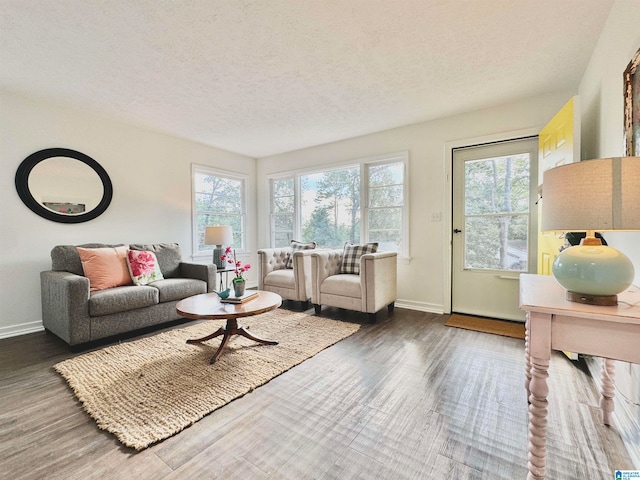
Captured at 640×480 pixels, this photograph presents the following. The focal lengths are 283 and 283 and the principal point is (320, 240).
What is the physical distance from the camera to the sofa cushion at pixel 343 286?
3158 millimetres

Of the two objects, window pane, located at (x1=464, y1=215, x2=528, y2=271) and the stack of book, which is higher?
window pane, located at (x1=464, y1=215, x2=528, y2=271)

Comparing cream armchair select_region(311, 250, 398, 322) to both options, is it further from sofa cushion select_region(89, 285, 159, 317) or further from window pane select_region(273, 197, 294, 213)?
sofa cushion select_region(89, 285, 159, 317)

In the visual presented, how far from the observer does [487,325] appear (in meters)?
3.00

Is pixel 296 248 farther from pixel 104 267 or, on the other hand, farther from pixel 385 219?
pixel 104 267

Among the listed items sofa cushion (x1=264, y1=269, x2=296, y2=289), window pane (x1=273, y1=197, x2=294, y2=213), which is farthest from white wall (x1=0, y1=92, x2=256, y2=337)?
sofa cushion (x1=264, y1=269, x2=296, y2=289)

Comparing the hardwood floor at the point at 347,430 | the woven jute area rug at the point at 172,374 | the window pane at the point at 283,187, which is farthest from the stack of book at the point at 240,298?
the window pane at the point at 283,187

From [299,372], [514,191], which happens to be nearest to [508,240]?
[514,191]

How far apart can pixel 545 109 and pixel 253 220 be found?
14.3 feet

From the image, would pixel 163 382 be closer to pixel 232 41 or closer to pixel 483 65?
pixel 232 41

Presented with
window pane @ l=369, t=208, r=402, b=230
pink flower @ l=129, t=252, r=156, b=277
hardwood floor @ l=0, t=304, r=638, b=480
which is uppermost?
window pane @ l=369, t=208, r=402, b=230

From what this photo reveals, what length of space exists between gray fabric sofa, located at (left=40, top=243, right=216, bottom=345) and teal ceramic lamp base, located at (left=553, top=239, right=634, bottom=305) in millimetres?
3123

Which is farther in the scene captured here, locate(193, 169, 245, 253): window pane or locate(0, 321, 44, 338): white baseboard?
locate(193, 169, 245, 253): window pane

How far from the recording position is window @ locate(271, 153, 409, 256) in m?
3.83

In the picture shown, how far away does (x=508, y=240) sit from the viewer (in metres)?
3.13
